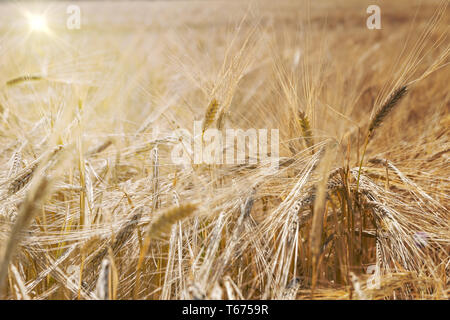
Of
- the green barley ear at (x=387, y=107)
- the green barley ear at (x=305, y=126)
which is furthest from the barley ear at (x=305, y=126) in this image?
the green barley ear at (x=387, y=107)

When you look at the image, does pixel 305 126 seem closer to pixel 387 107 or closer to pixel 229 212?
pixel 387 107

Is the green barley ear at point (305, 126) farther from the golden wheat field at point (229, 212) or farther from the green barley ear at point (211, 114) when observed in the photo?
the green barley ear at point (211, 114)

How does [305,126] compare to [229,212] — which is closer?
[229,212]

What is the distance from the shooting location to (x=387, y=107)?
0.96 m

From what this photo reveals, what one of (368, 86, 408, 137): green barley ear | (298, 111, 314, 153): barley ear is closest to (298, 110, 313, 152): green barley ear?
(298, 111, 314, 153): barley ear

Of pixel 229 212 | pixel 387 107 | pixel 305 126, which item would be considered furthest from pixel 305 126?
pixel 229 212

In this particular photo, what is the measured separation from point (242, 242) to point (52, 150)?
53 centimetres

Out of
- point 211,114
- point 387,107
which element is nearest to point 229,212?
point 211,114

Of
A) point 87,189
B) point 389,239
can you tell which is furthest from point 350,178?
point 87,189

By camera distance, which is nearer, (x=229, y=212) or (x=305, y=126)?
(x=229, y=212)

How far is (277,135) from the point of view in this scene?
3.83 ft

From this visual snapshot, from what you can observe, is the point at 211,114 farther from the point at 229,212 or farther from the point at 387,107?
the point at 387,107

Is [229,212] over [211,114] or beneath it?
beneath
